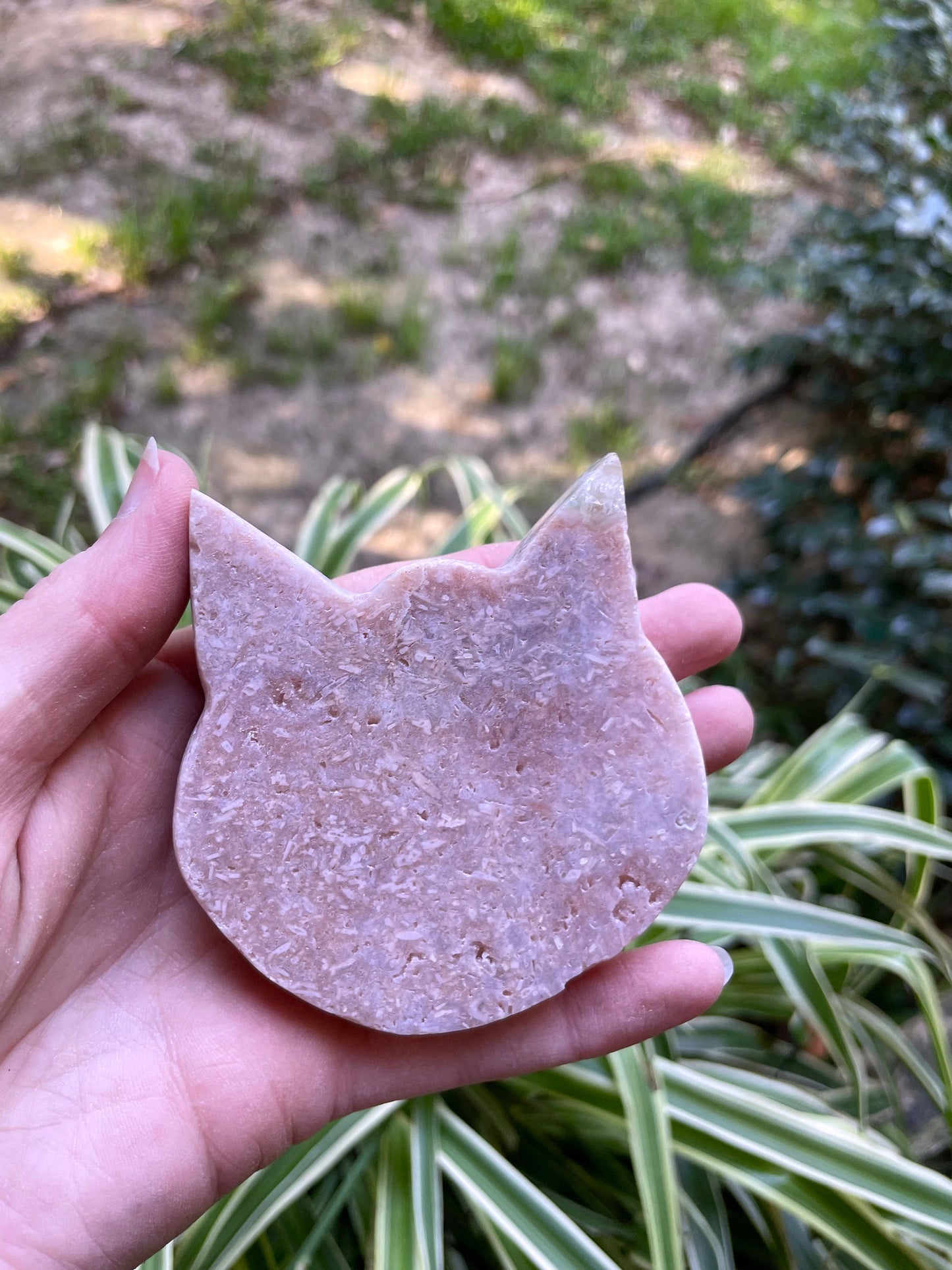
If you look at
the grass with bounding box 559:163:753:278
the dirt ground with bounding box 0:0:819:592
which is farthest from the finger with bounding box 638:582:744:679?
the grass with bounding box 559:163:753:278

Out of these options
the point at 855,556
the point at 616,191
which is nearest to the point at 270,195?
the point at 616,191

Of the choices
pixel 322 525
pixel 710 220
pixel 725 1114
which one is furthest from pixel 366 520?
pixel 710 220

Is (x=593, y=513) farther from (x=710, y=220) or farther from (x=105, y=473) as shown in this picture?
(x=710, y=220)

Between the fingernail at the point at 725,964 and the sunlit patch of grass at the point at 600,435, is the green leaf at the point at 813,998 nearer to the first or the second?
the fingernail at the point at 725,964

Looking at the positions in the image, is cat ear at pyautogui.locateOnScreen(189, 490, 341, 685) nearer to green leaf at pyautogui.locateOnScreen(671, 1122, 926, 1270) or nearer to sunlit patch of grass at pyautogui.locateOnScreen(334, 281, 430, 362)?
green leaf at pyautogui.locateOnScreen(671, 1122, 926, 1270)

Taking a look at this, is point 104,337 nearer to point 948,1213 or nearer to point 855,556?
point 855,556
